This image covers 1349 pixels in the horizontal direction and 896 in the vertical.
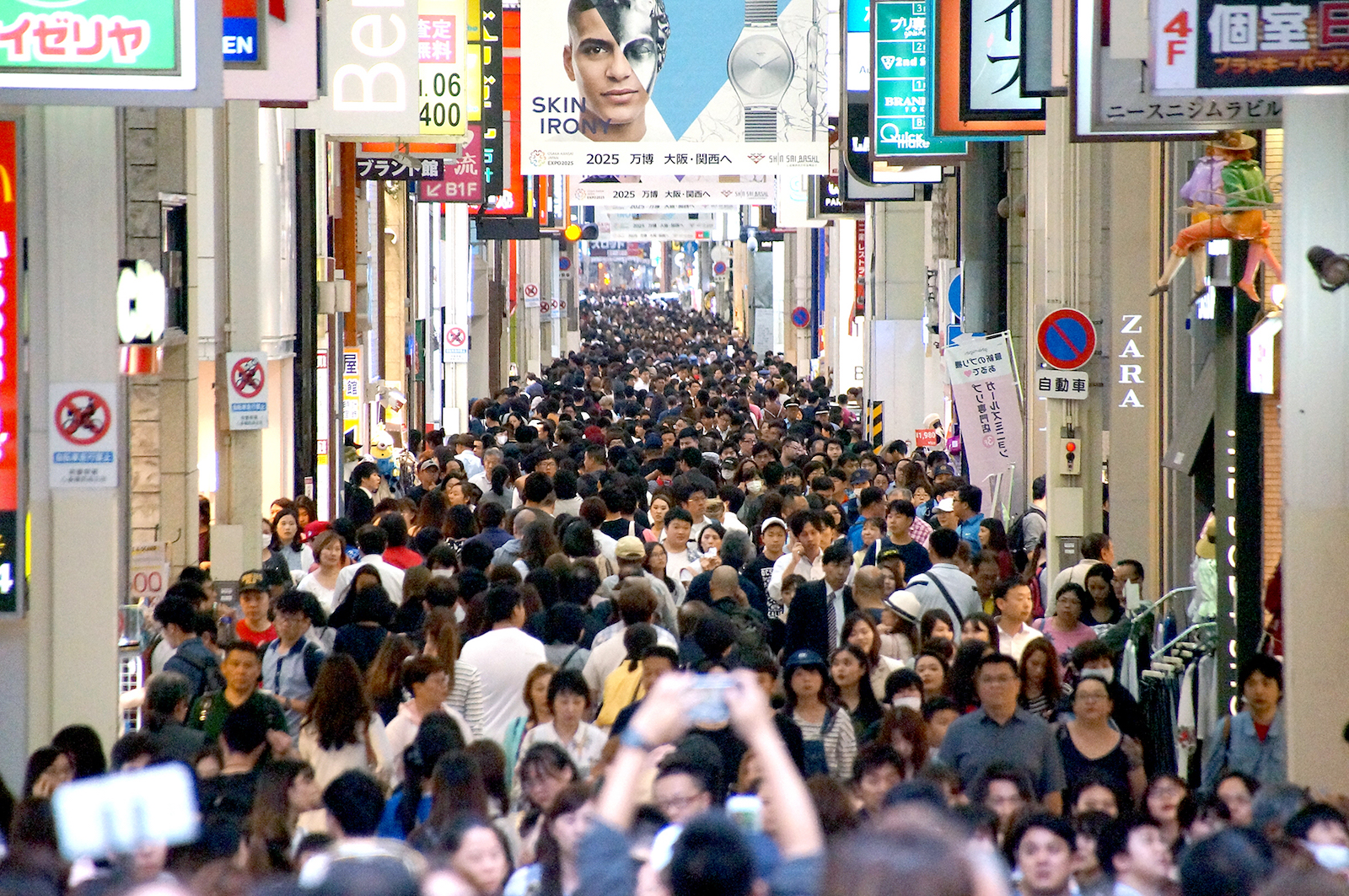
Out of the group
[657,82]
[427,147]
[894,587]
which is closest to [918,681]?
[894,587]

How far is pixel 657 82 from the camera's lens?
23.1 meters

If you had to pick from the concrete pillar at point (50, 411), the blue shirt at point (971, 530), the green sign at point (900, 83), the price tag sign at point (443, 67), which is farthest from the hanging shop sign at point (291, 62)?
the green sign at point (900, 83)

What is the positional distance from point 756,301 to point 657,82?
40.9 meters

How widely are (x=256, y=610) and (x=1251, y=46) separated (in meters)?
5.69

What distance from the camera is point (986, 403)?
17.0m

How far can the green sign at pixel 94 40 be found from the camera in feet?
24.8

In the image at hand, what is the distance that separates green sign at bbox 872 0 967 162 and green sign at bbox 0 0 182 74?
11747mm

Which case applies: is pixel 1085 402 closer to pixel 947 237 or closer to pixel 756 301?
pixel 947 237

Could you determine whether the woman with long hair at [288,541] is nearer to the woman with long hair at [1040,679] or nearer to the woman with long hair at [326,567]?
the woman with long hair at [326,567]

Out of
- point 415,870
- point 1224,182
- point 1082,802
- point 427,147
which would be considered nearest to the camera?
point 415,870

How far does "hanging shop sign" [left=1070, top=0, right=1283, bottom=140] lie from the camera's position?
941cm

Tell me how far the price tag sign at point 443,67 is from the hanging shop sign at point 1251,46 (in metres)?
11.9

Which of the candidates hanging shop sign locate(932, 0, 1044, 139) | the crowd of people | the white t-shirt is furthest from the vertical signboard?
hanging shop sign locate(932, 0, 1044, 139)

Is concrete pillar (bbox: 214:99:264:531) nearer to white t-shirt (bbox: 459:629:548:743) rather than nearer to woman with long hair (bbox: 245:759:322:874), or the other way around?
white t-shirt (bbox: 459:629:548:743)
